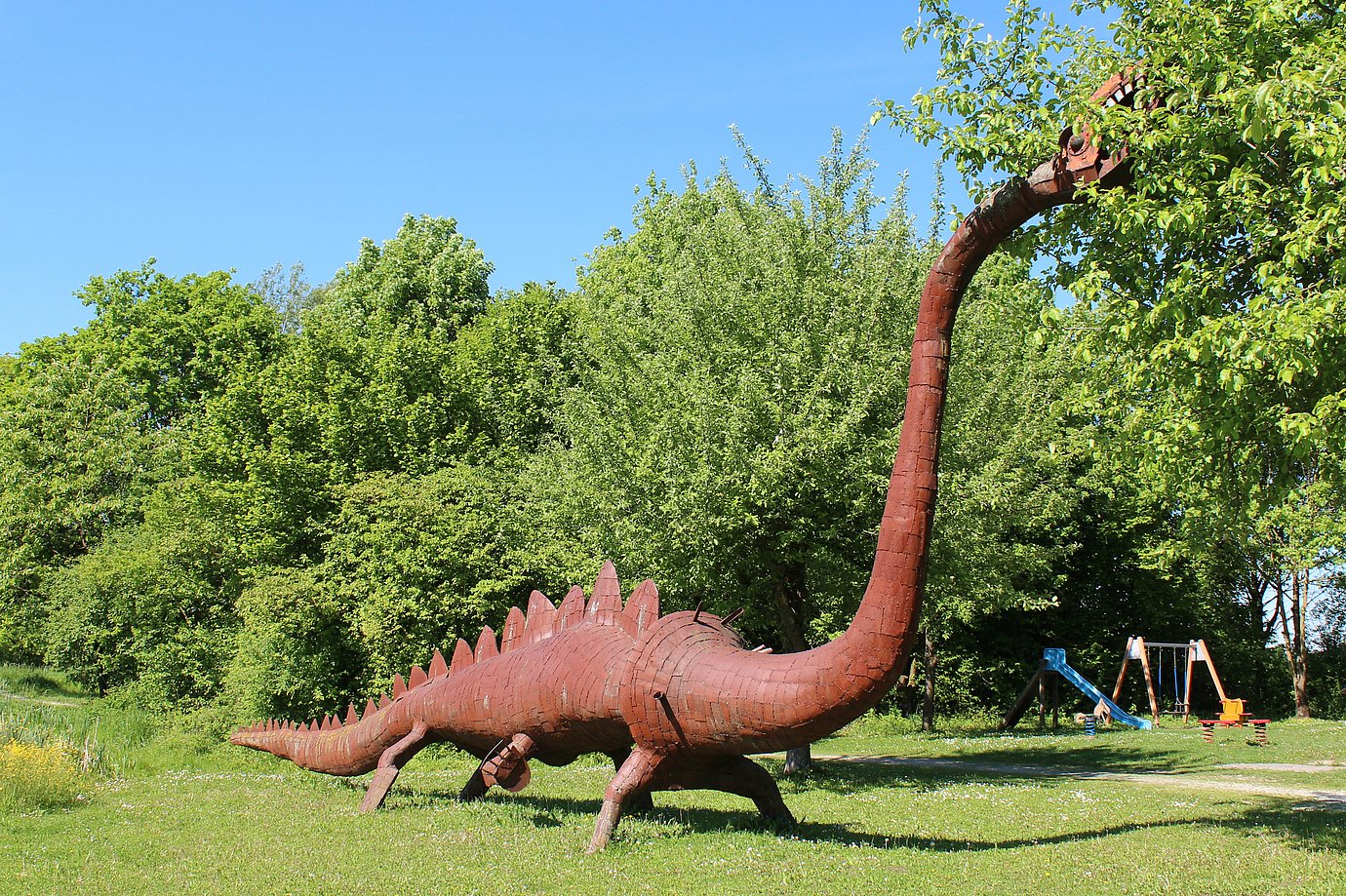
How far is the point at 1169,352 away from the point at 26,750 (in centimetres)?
1216

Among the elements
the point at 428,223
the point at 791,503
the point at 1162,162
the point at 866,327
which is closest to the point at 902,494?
the point at 1162,162

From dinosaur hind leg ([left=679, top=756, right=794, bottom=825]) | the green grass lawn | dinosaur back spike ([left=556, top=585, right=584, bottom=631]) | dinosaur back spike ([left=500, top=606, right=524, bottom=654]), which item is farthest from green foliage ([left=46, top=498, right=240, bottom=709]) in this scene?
dinosaur hind leg ([left=679, top=756, right=794, bottom=825])

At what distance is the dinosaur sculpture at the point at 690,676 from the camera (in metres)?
6.05

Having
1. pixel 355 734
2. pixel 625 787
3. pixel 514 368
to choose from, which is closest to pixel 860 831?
pixel 625 787

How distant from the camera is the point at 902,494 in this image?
19.9ft

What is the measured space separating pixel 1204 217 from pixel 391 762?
29.4 ft

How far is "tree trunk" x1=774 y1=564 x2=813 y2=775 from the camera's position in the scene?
611 inches

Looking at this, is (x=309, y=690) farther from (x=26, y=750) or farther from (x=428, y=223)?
(x=428, y=223)

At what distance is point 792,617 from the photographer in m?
16.1

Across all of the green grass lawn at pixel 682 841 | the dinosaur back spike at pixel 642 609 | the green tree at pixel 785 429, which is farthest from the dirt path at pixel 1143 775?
the dinosaur back spike at pixel 642 609

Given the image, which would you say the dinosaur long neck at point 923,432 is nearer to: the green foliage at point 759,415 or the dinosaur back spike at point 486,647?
the dinosaur back spike at point 486,647

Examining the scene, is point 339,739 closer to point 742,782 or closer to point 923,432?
point 742,782

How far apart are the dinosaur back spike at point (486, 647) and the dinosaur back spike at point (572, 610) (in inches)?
40.2

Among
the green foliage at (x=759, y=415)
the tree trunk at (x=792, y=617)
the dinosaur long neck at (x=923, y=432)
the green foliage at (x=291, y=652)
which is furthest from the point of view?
the green foliage at (x=291, y=652)
